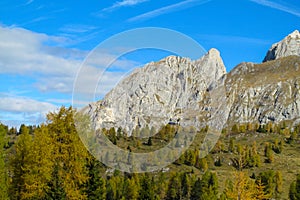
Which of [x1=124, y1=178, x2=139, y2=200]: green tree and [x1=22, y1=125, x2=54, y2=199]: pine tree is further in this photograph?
[x1=124, y1=178, x2=139, y2=200]: green tree

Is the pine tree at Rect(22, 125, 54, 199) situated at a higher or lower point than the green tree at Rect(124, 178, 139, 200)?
higher

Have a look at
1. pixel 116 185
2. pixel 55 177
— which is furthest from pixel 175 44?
pixel 116 185

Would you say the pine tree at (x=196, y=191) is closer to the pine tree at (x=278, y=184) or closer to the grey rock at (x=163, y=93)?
the pine tree at (x=278, y=184)

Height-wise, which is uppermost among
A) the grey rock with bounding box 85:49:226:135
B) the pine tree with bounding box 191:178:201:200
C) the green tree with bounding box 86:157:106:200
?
the grey rock with bounding box 85:49:226:135

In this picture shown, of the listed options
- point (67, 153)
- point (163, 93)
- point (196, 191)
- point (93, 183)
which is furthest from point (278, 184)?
point (163, 93)

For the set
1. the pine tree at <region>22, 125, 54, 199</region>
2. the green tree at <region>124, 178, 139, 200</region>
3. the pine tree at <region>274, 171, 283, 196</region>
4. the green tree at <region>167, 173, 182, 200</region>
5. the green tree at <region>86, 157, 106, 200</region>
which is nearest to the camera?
the pine tree at <region>22, 125, 54, 199</region>

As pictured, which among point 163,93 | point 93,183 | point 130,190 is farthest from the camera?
point 130,190

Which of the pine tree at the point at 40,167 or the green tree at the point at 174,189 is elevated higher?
the pine tree at the point at 40,167

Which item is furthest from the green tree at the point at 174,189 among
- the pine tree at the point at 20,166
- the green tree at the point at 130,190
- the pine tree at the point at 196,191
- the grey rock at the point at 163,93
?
the grey rock at the point at 163,93

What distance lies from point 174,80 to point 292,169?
510 feet

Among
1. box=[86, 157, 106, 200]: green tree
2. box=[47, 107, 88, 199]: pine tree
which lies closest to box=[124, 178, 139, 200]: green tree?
box=[86, 157, 106, 200]: green tree

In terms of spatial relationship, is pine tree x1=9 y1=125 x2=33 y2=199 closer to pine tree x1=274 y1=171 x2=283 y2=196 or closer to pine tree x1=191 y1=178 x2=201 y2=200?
pine tree x1=191 y1=178 x2=201 y2=200

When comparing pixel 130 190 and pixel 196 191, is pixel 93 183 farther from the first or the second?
pixel 196 191

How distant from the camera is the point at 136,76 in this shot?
24.0 meters
